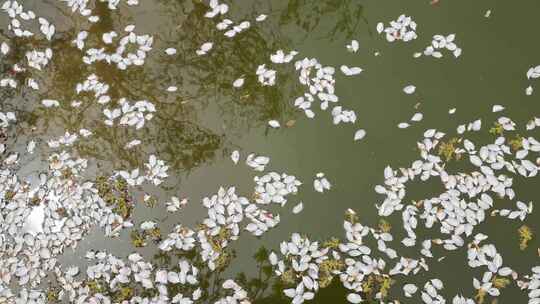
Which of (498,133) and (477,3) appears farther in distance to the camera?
(477,3)

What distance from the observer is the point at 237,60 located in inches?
130

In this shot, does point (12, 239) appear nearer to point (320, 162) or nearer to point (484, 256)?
point (320, 162)

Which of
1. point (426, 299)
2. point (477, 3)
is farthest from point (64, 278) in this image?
point (477, 3)

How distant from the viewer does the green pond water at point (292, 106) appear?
2930mm

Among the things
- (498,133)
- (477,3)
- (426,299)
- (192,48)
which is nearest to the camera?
(426,299)

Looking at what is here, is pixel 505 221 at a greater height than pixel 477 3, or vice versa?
pixel 477 3

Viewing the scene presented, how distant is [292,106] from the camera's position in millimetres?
3150

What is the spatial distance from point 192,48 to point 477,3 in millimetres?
1671

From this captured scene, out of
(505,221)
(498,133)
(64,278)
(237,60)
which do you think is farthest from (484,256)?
(64,278)

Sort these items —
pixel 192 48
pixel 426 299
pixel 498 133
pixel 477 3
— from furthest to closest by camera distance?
pixel 192 48, pixel 477 3, pixel 498 133, pixel 426 299

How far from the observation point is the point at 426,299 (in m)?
2.71

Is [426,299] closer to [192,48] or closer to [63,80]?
[192,48]

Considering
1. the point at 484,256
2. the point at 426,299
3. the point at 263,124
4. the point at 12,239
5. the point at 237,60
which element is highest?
the point at 237,60

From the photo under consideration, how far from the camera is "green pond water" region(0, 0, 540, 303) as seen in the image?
2930 millimetres
